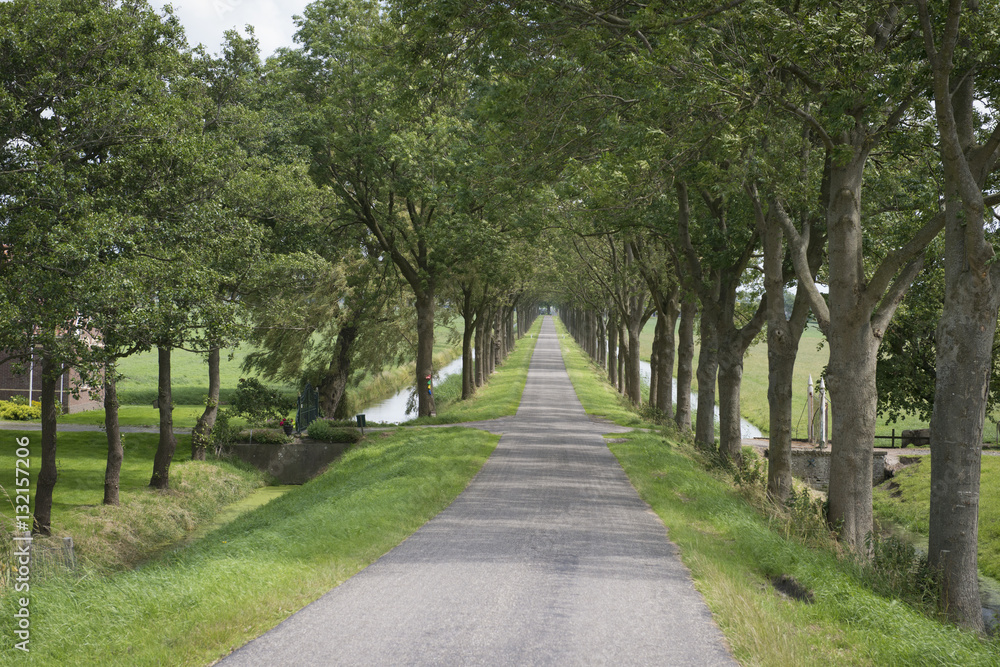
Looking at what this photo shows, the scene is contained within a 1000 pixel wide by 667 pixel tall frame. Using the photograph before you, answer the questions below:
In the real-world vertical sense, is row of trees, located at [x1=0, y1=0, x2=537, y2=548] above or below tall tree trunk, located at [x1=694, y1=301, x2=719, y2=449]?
above

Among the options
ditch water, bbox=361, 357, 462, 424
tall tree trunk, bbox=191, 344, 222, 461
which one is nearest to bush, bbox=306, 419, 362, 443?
tall tree trunk, bbox=191, 344, 222, 461

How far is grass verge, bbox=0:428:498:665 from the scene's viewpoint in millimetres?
6066

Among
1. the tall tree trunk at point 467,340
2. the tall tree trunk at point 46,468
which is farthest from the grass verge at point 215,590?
the tall tree trunk at point 467,340

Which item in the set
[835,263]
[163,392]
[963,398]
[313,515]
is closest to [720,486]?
[835,263]

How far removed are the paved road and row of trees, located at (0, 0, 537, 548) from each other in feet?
20.3

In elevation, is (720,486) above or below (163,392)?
below

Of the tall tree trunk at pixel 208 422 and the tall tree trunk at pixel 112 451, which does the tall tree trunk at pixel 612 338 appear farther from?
the tall tree trunk at pixel 112 451

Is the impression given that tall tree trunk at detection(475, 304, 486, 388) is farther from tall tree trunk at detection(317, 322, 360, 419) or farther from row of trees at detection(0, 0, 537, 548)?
row of trees at detection(0, 0, 537, 548)

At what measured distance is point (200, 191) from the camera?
15938 mm

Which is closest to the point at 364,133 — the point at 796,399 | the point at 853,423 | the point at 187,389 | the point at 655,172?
the point at 655,172

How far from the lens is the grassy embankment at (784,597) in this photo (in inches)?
241

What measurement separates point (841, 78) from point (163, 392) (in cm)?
1689

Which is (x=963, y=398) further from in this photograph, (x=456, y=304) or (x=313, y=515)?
(x=456, y=304)

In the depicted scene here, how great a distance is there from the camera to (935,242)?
14523 mm
